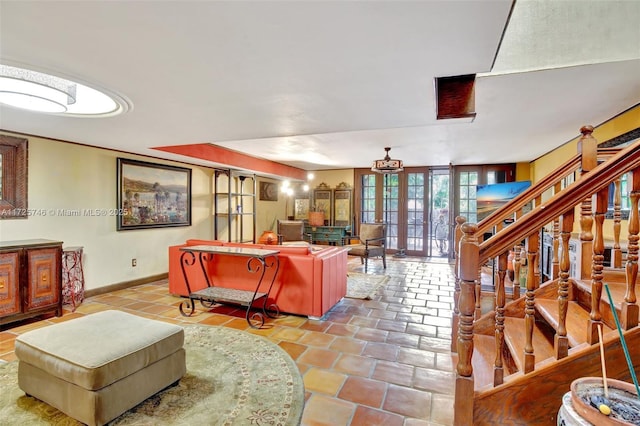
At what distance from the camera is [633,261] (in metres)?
1.27

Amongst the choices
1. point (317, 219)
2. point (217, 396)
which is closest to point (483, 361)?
point (217, 396)

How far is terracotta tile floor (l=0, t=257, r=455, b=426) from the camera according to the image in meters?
1.87

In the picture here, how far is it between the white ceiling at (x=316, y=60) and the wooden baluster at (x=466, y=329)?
3.37 feet

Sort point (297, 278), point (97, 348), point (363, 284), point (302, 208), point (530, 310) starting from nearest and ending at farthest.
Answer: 1. point (530, 310)
2. point (97, 348)
3. point (297, 278)
4. point (363, 284)
5. point (302, 208)

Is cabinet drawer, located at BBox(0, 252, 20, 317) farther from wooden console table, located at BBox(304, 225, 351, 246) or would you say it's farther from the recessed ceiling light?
wooden console table, located at BBox(304, 225, 351, 246)

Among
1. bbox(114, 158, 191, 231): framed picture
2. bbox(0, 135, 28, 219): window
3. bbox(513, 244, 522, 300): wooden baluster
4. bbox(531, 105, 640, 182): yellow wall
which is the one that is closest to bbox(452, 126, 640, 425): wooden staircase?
bbox(513, 244, 522, 300): wooden baluster

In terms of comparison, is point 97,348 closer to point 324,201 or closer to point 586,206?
point 586,206

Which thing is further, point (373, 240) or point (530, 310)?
point (373, 240)

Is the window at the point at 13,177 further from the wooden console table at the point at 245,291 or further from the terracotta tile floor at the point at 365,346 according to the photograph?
the wooden console table at the point at 245,291

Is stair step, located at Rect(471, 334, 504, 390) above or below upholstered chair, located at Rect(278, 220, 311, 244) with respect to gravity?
below

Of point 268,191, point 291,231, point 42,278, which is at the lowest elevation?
point 42,278

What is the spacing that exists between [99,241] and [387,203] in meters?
6.14

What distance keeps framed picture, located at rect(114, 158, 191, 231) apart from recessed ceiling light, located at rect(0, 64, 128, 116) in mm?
1960

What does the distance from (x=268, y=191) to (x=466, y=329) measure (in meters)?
6.67
